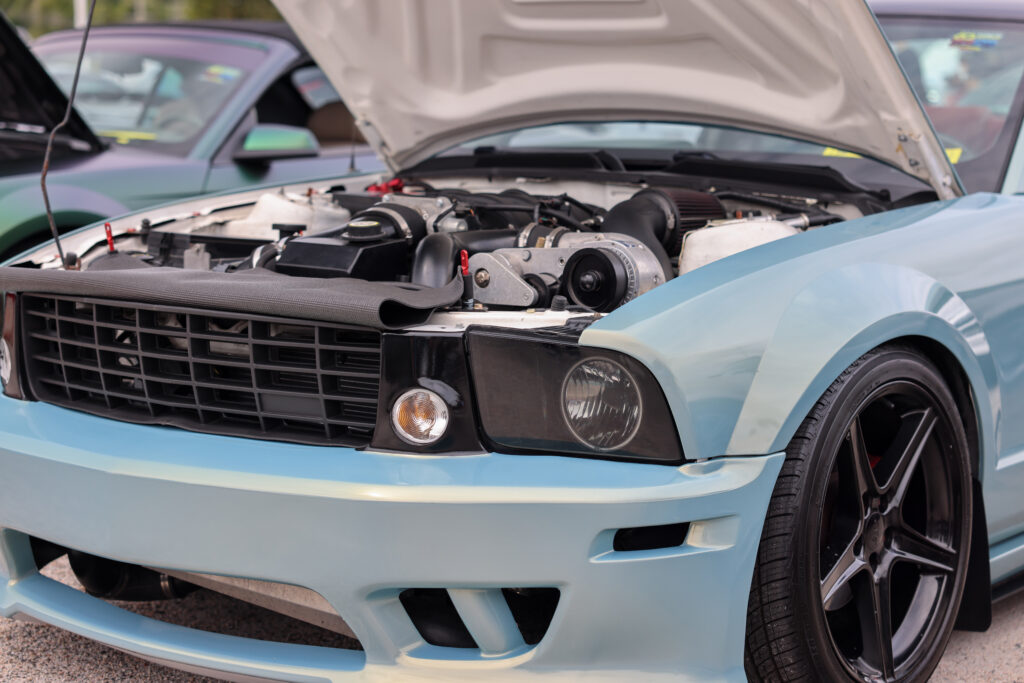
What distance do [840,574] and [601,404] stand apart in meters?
0.65

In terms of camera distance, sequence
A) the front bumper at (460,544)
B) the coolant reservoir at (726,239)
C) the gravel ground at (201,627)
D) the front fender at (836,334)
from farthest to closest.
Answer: the coolant reservoir at (726,239) < the gravel ground at (201,627) < the front fender at (836,334) < the front bumper at (460,544)

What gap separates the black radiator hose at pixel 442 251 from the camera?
255 cm

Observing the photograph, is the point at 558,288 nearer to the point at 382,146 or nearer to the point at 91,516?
the point at 91,516

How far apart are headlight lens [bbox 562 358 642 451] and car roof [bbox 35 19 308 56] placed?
404 centimetres

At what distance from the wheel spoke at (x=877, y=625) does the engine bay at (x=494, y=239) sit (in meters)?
0.78

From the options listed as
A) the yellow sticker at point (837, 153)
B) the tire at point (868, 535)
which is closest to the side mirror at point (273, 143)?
the yellow sticker at point (837, 153)

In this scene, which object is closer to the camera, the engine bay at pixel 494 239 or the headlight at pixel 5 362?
the engine bay at pixel 494 239

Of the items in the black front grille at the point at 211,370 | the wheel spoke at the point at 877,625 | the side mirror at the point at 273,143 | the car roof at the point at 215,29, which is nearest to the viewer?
the black front grille at the point at 211,370

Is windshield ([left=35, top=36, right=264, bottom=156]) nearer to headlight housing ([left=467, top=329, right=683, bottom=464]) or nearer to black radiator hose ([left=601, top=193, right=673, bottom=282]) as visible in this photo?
black radiator hose ([left=601, top=193, right=673, bottom=282])

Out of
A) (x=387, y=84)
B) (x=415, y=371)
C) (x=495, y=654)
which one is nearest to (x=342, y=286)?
(x=415, y=371)

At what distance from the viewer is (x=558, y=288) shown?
2463 millimetres

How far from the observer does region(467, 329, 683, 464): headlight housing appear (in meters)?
1.93

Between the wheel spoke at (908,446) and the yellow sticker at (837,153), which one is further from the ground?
the yellow sticker at (837,153)

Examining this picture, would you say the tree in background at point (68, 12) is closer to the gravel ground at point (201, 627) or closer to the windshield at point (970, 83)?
the windshield at point (970, 83)
